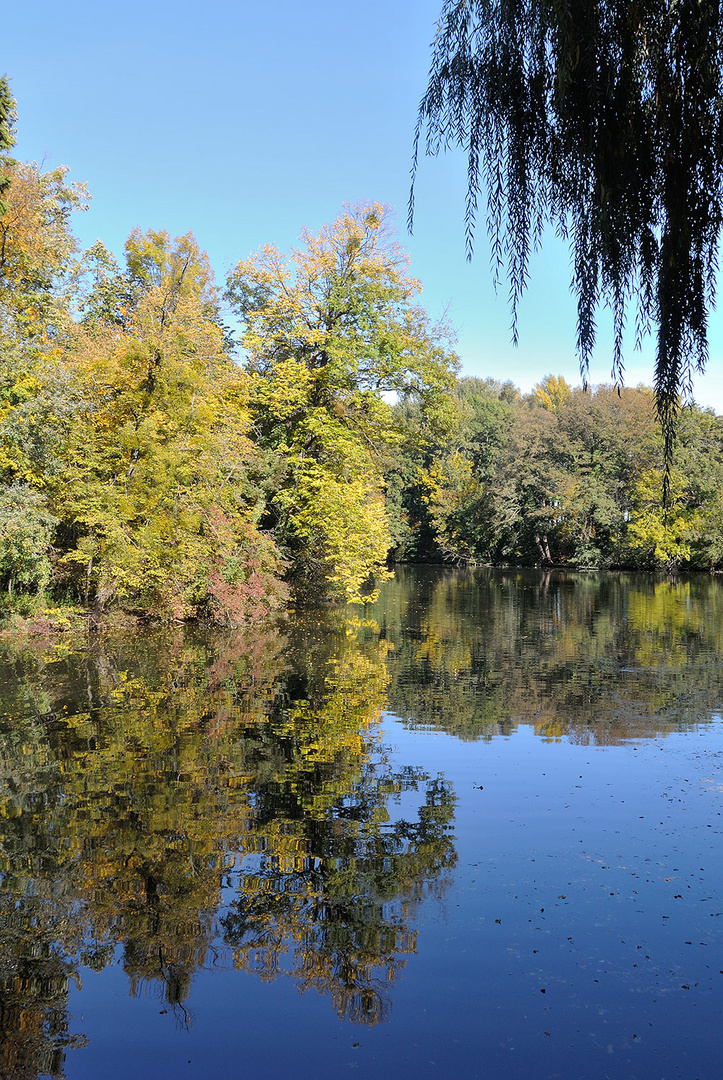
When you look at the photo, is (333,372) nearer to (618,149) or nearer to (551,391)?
(618,149)

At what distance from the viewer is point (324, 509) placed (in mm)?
28375

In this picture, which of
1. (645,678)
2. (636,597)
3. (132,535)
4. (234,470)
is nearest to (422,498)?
(636,597)

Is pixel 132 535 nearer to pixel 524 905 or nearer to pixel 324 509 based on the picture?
pixel 324 509

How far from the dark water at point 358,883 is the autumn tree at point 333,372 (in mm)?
15222

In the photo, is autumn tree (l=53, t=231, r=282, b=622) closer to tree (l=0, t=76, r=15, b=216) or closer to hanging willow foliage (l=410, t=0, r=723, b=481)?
tree (l=0, t=76, r=15, b=216)

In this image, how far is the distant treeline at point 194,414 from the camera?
20.3 m

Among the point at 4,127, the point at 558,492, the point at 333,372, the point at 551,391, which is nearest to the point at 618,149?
the point at 4,127

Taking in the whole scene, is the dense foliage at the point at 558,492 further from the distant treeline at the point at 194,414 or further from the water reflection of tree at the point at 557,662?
the distant treeline at the point at 194,414

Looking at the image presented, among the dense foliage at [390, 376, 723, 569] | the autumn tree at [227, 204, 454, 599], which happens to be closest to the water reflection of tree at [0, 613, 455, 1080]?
the autumn tree at [227, 204, 454, 599]

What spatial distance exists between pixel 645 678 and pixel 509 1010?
1208 centimetres

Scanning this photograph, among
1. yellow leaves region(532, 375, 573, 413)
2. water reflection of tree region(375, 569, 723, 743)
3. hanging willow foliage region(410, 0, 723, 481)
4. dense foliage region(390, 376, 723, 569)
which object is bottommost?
water reflection of tree region(375, 569, 723, 743)

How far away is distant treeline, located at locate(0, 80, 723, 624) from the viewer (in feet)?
66.6

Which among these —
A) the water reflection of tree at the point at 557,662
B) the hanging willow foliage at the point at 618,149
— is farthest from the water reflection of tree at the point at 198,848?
the hanging willow foliage at the point at 618,149

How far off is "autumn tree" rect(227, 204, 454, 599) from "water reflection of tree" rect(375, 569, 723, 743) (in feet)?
13.8
